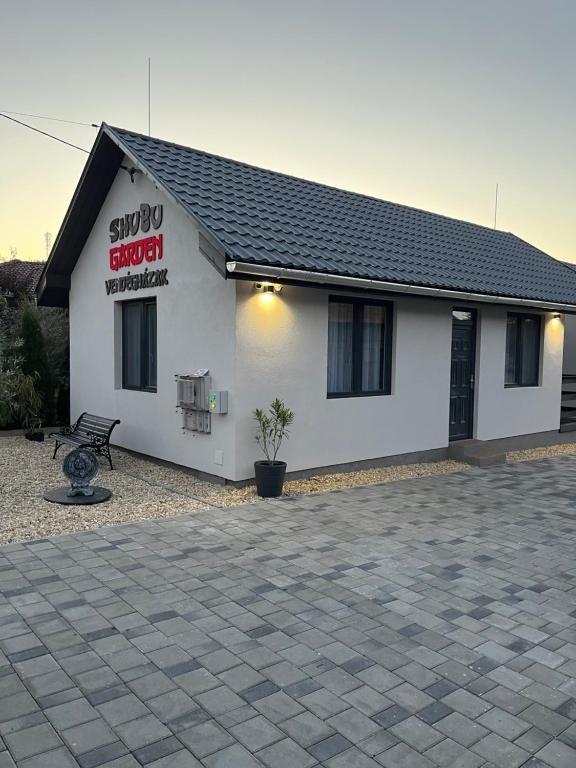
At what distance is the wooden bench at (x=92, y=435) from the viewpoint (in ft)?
29.1

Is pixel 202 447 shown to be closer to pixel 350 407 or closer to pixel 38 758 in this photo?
pixel 350 407

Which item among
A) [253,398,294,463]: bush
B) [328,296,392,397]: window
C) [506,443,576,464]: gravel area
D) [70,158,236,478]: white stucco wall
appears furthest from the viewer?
[506,443,576,464]: gravel area

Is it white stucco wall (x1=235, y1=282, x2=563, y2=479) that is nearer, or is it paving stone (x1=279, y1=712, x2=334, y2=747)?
paving stone (x1=279, y1=712, x2=334, y2=747)

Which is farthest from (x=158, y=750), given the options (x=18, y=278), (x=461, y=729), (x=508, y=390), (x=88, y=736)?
(x=18, y=278)

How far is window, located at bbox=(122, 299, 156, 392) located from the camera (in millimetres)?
9648

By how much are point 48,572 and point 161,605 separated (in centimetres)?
122

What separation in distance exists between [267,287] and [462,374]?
16.4 ft

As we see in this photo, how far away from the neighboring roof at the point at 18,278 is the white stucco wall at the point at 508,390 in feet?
38.0

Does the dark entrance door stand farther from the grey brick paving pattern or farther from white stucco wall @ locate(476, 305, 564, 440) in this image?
the grey brick paving pattern

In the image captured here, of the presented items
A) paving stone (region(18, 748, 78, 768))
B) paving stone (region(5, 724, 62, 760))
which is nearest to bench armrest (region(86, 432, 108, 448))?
paving stone (region(5, 724, 62, 760))

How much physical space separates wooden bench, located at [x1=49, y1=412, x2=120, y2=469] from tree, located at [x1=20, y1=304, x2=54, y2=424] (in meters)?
3.16

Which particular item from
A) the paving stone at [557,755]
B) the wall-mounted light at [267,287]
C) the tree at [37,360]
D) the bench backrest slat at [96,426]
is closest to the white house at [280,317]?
the wall-mounted light at [267,287]

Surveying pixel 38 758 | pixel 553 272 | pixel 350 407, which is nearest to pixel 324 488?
pixel 350 407

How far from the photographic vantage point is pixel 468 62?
38.8ft
